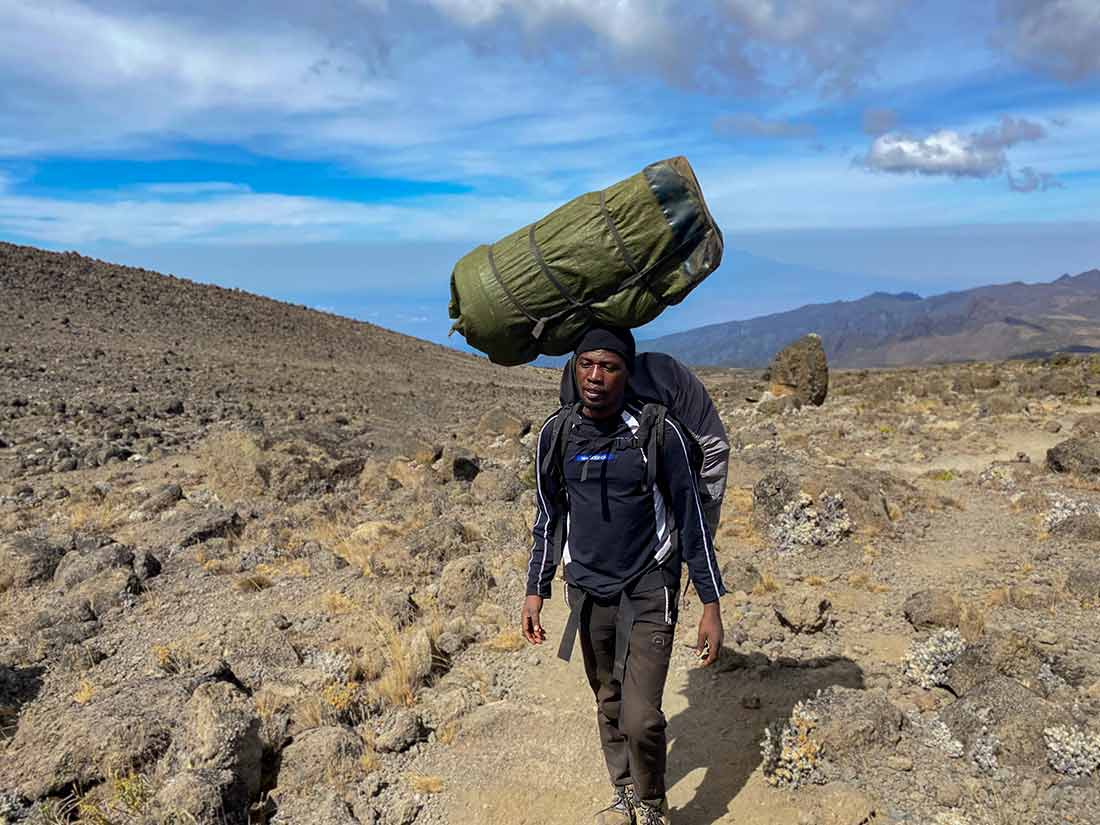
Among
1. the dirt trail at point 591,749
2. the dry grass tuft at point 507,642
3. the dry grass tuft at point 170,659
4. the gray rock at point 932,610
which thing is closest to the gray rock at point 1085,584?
the gray rock at point 932,610

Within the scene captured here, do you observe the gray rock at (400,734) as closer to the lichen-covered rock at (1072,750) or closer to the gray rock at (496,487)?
the lichen-covered rock at (1072,750)

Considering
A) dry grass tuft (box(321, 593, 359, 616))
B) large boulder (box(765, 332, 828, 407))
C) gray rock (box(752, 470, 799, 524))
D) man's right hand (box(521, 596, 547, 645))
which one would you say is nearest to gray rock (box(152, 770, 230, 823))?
man's right hand (box(521, 596, 547, 645))

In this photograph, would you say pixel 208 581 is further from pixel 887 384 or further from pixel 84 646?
pixel 887 384

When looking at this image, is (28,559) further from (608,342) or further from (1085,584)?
(1085,584)

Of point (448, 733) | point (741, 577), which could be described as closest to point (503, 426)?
point (741, 577)

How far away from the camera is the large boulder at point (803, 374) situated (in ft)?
72.1

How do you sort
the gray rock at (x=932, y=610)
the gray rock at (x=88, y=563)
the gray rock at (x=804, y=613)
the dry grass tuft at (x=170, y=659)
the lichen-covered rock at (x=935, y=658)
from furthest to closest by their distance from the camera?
the gray rock at (x=88, y=563)
the gray rock at (x=804, y=613)
the gray rock at (x=932, y=610)
the dry grass tuft at (x=170, y=659)
the lichen-covered rock at (x=935, y=658)

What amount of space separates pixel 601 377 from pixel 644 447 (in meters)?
Answer: 0.36

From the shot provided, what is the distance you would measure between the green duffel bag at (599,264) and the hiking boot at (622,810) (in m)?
2.26

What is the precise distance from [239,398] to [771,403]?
16.4 m

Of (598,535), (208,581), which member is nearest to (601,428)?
(598,535)

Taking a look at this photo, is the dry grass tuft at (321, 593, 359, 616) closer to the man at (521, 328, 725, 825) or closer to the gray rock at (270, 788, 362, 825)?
the gray rock at (270, 788, 362, 825)

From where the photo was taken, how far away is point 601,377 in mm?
3141

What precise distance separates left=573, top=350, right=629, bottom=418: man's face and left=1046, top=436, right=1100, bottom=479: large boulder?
31.0ft
